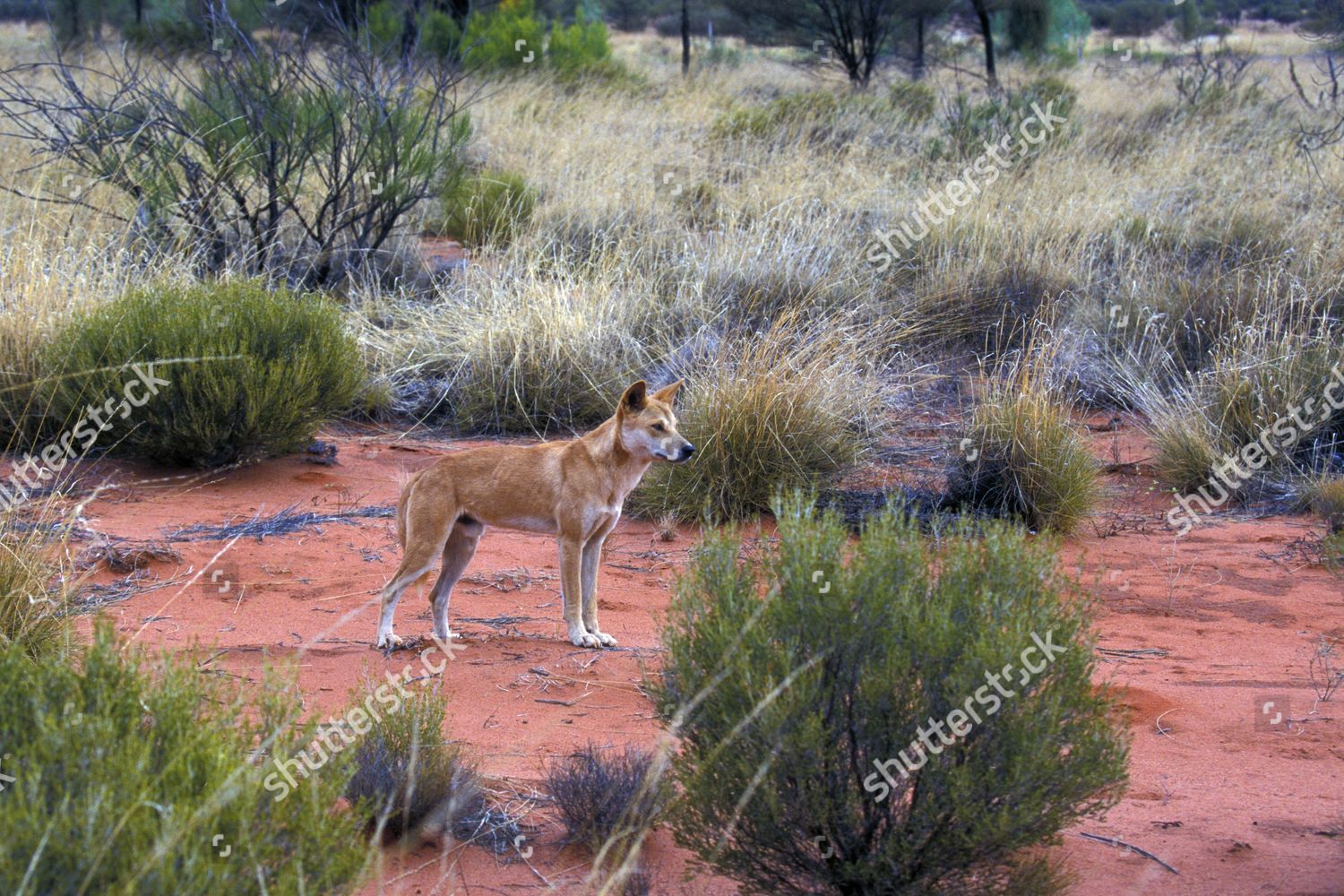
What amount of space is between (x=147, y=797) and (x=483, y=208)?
12.2 metres

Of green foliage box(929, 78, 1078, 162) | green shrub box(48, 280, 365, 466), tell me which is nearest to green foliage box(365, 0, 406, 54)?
green foliage box(929, 78, 1078, 162)

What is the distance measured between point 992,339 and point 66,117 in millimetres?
10337

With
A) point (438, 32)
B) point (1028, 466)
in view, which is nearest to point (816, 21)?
point (438, 32)

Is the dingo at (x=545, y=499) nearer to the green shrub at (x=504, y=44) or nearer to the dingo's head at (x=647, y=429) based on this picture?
the dingo's head at (x=647, y=429)

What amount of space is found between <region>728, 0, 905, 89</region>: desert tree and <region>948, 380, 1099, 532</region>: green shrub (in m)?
19.2

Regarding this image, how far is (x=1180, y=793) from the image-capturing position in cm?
478

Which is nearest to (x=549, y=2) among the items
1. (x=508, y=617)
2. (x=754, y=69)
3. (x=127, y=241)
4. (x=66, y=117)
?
(x=754, y=69)

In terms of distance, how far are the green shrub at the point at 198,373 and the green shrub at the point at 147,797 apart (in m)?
5.34

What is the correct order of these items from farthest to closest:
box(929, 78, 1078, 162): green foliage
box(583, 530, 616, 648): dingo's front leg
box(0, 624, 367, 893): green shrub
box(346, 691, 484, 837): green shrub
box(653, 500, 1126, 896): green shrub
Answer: box(929, 78, 1078, 162): green foliage → box(583, 530, 616, 648): dingo's front leg → box(346, 691, 484, 837): green shrub → box(653, 500, 1126, 896): green shrub → box(0, 624, 367, 893): green shrub

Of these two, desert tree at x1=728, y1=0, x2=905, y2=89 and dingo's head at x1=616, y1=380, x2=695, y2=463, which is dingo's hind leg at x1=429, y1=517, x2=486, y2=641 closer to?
dingo's head at x1=616, y1=380, x2=695, y2=463

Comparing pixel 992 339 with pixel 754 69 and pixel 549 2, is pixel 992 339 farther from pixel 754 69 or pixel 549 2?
pixel 549 2

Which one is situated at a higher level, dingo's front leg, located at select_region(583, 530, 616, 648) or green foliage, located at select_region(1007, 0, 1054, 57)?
green foliage, located at select_region(1007, 0, 1054, 57)

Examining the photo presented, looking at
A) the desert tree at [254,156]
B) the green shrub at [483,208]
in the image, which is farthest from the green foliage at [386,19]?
the desert tree at [254,156]

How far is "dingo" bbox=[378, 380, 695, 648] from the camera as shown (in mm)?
5887
